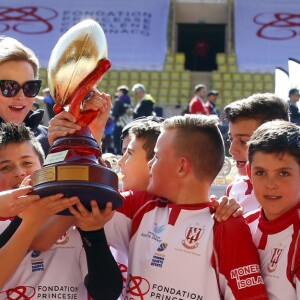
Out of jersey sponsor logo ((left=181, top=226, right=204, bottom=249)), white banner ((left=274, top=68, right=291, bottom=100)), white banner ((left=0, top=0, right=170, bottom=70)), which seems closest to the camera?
jersey sponsor logo ((left=181, top=226, right=204, bottom=249))

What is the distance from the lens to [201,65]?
20312mm

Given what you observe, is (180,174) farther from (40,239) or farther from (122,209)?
(40,239)

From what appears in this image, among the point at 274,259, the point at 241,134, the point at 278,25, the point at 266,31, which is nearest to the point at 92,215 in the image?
the point at 274,259

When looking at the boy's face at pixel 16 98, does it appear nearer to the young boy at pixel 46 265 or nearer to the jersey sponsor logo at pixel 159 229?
the young boy at pixel 46 265

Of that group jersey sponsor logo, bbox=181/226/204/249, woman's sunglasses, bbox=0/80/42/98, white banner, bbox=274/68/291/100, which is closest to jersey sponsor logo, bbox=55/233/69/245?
jersey sponsor logo, bbox=181/226/204/249

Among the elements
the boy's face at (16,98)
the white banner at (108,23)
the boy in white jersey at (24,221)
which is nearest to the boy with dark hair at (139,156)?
the boy's face at (16,98)

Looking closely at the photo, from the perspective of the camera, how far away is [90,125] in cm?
205

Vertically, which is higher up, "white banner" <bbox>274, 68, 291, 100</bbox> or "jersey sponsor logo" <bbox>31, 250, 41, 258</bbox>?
"white banner" <bbox>274, 68, 291, 100</bbox>

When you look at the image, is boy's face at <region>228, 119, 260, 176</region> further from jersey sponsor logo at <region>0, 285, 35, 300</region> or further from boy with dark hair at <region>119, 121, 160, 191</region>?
jersey sponsor logo at <region>0, 285, 35, 300</region>

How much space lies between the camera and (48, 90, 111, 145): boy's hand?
1869mm

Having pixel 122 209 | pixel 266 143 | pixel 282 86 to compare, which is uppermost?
pixel 282 86

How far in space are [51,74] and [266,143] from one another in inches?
24.1

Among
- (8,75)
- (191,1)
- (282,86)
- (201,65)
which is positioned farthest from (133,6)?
(8,75)

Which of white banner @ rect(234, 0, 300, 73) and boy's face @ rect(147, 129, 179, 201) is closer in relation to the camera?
boy's face @ rect(147, 129, 179, 201)
